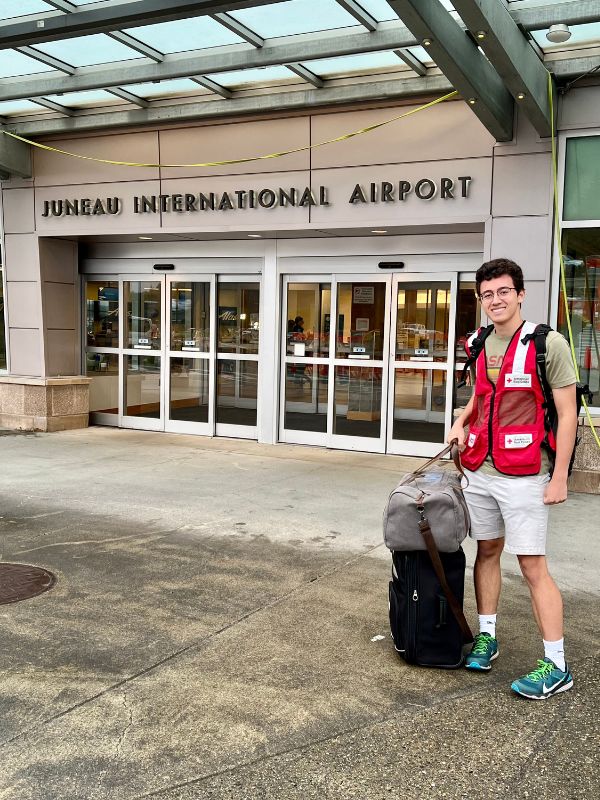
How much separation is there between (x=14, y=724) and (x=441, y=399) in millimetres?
7414

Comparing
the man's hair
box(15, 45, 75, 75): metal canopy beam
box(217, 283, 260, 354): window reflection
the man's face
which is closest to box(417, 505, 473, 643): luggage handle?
the man's face

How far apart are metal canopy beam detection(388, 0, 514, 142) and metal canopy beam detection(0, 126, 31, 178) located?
6787 millimetres

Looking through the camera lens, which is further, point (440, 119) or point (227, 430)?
point (227, 430)

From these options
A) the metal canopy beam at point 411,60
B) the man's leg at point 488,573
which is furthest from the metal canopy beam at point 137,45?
the man's leg at point 488,573

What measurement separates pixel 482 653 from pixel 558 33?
5875 millimetres

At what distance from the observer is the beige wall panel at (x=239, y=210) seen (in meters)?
9.84

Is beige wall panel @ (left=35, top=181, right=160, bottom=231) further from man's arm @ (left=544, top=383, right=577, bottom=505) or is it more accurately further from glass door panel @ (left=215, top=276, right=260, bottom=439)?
man's arm @ (left=544, top=383, right=577, bottom=505)

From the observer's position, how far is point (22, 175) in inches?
452

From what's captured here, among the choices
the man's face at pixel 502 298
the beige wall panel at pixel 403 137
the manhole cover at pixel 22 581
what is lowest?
the manhole cover at pixel 22 581

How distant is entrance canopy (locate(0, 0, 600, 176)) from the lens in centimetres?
672

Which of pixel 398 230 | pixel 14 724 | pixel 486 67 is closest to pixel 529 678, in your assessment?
pixel 14 724

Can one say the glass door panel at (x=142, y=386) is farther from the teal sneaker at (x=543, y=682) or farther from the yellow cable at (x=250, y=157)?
the teal sneaker at (x=543, y=682)

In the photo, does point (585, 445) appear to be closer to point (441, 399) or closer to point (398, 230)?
point (441, 399)

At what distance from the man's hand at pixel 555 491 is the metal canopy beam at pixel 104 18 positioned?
14.6ft
